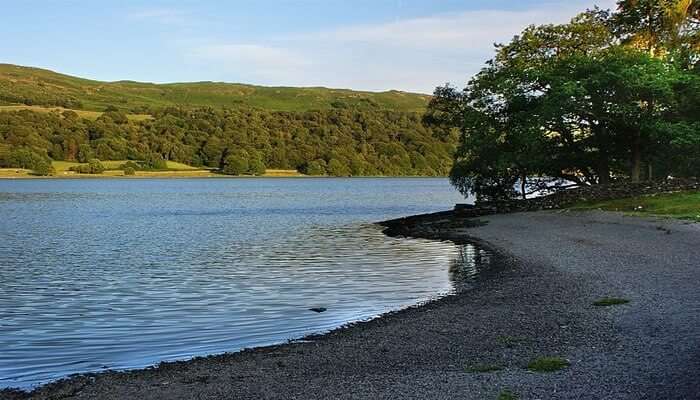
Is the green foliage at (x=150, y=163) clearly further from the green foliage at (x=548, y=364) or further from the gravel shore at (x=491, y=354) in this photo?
the green foliage at (x=548, y=364)

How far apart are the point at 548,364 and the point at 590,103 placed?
43463mm

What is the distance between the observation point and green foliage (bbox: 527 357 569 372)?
1101cm

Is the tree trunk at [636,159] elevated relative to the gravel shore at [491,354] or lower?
elevated

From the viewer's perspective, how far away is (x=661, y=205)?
40.4 metres

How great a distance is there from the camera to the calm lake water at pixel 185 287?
16.3 m

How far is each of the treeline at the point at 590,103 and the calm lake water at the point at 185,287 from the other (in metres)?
16.1

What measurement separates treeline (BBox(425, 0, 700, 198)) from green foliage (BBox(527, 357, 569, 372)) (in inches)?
1557

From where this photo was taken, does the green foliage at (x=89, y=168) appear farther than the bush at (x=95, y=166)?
No

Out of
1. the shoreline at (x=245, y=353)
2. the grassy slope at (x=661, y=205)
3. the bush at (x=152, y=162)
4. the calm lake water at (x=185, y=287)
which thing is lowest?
the calm lake water at (x=185, y=287)

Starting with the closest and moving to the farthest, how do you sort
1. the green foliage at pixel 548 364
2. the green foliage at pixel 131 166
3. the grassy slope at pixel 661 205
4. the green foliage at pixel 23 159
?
the green foliage at pixel 548 364 → the grassy slope at pixel 661 205 → the green foliage at pixel 23 159 → the green foliage at pixel 131 166

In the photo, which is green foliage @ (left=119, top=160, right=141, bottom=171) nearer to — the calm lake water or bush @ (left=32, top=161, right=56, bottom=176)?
bush @ (left=32, top=161, right=56, bottom=176)

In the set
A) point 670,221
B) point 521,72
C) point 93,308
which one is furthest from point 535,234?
point 93,308

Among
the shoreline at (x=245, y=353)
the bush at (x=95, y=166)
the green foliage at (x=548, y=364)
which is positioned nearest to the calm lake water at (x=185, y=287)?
the shoreline at (x=245, y=353)

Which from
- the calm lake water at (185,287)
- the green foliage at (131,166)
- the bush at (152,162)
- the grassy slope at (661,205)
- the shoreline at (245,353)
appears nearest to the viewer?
the shoreline at (245,353)
